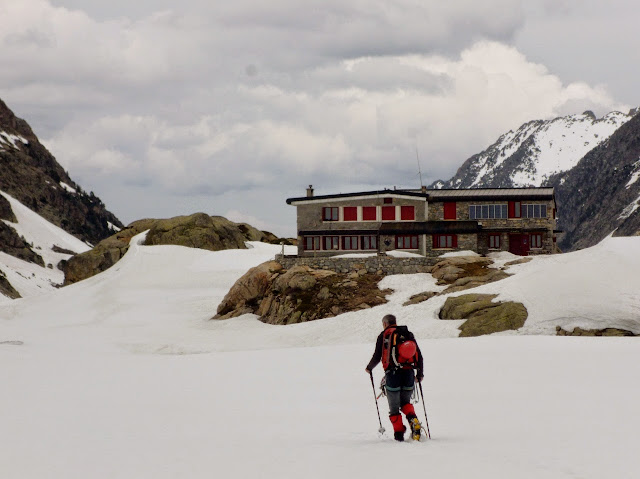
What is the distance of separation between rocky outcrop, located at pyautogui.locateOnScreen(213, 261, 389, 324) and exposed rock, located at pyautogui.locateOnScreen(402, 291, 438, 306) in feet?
8.32

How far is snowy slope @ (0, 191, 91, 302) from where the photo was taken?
131 meters

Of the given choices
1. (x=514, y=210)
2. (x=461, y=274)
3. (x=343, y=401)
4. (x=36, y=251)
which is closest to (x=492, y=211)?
(x=514, y=210)

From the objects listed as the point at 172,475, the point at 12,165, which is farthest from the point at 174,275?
the point at 12,165

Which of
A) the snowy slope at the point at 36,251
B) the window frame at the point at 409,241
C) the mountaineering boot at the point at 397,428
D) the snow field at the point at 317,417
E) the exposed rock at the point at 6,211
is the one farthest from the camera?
the exposed rock at the point at 6,211

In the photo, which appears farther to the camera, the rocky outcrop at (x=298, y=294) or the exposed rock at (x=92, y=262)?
the exposed rock at (x=92, y=262)

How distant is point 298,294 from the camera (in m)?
51.4

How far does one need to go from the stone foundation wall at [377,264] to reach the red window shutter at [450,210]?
1003 cm

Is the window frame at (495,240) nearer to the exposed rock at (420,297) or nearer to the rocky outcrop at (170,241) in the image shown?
the exposed rock at (420,297)

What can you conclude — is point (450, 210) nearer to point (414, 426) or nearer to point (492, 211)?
point (492, 211)

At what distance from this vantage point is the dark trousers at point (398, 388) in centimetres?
1320

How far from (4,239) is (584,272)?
13992 centimetres

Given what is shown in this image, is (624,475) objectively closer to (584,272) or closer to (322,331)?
(584,272)

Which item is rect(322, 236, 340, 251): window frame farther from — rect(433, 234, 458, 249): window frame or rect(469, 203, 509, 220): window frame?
rect(469, 203, 509, 220): window frame

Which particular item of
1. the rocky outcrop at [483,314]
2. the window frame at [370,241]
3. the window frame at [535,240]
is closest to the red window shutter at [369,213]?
the window frame at [370,241]
